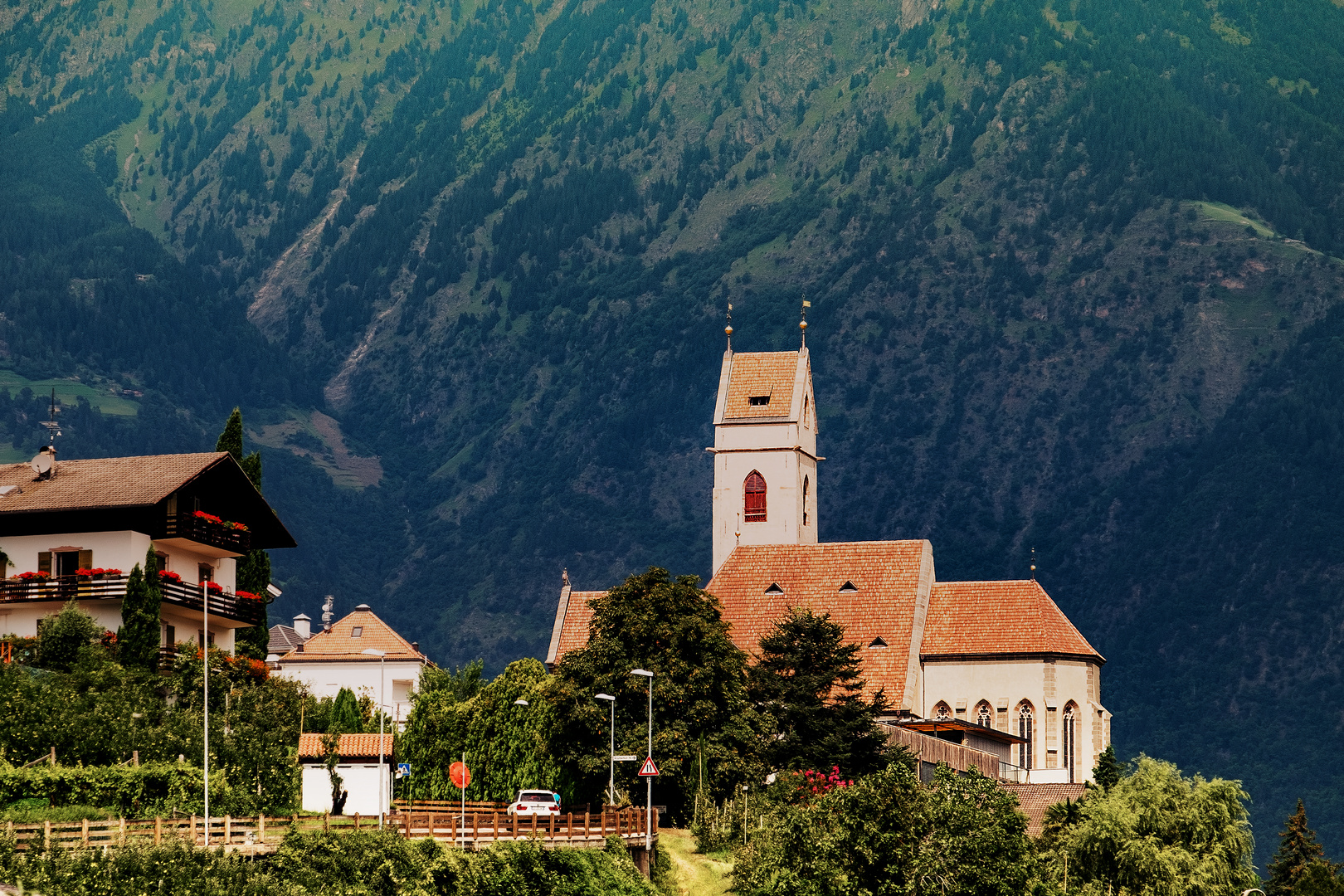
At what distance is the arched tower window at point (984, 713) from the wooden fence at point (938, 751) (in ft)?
33.2

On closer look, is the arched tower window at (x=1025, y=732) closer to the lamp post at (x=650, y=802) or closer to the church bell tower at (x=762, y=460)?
the church bell tower at (x=762, y=460)

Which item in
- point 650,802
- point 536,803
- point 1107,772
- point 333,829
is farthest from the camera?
point 1107,772

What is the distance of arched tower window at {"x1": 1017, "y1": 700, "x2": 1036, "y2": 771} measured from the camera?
110 metres

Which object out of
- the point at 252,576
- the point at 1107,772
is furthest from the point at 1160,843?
the point at 252,576

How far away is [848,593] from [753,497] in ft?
52.0

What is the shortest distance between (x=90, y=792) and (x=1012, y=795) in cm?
3164

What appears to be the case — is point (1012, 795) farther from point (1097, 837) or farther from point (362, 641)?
point (362, 641)

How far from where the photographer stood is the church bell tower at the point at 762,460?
415ft

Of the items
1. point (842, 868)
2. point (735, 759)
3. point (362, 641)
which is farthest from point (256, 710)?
point (362, 641)

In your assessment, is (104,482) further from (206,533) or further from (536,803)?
(536,803)

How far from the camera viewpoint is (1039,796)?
325ft

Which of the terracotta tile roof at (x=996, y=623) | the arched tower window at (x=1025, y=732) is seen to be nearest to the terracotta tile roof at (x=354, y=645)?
A: the terracotta tile roof at (x=996, y=623)

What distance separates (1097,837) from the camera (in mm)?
77312

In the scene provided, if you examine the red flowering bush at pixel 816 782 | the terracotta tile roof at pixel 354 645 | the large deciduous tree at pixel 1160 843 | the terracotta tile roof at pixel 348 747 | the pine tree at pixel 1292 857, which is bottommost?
the pine tree at pixel 1292 857
